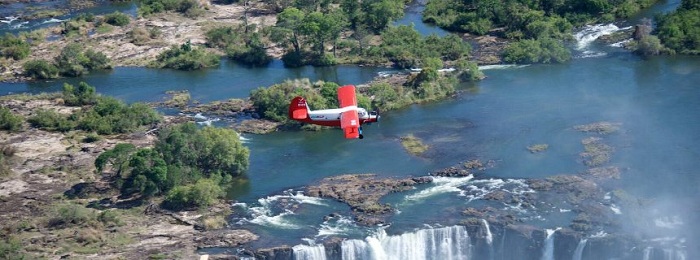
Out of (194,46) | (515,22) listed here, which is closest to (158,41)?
(194,46)

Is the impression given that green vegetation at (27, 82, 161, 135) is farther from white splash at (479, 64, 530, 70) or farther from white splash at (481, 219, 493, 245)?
white splash at (481, 219, 493, 245)

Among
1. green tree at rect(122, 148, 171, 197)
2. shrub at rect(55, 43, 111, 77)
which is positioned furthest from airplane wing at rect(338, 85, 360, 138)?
shrub at rect(55, 43, 111, 77)

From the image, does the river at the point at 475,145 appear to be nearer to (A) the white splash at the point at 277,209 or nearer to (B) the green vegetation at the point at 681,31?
(A) the white splash at the point at 277,209

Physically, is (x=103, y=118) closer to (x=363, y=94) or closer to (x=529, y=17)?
(x=363, y=94)

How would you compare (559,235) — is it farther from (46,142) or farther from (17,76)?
(17,76)

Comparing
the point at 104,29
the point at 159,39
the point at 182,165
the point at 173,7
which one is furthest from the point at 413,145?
the point at 173,7

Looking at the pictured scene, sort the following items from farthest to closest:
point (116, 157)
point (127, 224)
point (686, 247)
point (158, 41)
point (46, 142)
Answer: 1. point (158, 41)
2. point (46, 142)
3. point (116, 157)
4. point (127, 224)
5. point (686, 247)
